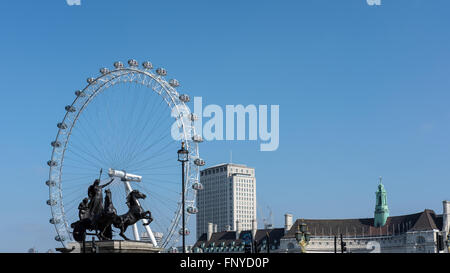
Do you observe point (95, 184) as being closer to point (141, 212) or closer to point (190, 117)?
point (141, 212)

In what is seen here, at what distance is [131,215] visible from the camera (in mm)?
38969

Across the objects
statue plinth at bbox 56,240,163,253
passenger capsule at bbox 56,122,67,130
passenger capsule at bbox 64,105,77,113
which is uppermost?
passenger capsule at bbox 64,105,77,113

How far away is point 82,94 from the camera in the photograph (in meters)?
79.7

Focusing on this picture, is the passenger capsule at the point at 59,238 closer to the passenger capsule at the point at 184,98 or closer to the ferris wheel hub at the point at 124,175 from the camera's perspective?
the ferris wheel hub at the point at 124,175

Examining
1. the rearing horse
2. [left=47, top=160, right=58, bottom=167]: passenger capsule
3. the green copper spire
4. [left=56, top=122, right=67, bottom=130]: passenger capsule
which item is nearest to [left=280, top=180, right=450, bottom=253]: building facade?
the green copper spire

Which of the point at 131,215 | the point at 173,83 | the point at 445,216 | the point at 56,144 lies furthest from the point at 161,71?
the point at 445,216

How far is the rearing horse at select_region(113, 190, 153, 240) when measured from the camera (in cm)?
3862

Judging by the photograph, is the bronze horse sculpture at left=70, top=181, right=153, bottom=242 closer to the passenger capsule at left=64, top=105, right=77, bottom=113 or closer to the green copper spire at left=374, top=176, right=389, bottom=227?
the passenger capsule at left=64, top=105, right=77, bottom=113

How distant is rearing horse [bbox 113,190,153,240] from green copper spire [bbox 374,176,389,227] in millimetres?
127463

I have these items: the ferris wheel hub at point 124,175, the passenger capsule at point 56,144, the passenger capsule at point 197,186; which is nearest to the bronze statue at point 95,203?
the ferris wheel hub at point 124,175

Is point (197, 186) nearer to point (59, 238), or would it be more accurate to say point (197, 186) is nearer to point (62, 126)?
point (62, 126)

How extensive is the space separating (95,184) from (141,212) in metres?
3.35

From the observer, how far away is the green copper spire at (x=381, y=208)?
519 feet

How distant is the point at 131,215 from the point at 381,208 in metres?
129
